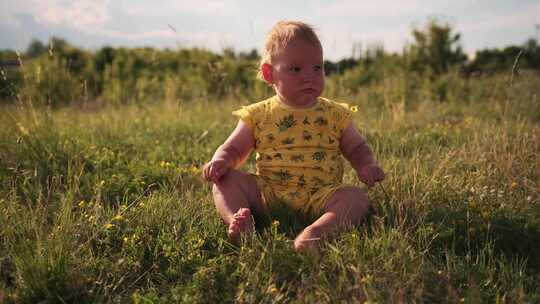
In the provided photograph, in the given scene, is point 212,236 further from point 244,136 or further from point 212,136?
point 212,136

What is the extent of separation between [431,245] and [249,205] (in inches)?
37.7

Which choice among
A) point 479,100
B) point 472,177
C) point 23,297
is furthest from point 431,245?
point 479,100

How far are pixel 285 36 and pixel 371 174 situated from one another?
87 centimetres

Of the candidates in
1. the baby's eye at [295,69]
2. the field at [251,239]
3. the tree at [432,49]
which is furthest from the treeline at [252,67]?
the baby's eye at [295,69]

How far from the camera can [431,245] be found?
2.27m

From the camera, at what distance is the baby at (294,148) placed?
2.47 m

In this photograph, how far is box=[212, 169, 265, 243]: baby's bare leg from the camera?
2418 mm

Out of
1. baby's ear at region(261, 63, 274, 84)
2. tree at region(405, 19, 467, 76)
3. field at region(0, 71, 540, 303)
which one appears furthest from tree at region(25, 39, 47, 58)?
tree at region(405, 19, 467, 76)

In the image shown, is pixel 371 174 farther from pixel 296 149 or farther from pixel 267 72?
pixel 267 72

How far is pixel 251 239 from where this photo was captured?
2164mm

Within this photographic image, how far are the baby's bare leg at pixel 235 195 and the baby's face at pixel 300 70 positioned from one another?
1.78ft

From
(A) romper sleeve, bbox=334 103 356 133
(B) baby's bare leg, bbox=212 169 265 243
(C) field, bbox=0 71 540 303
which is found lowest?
(C) field, bbox=0 71 540 303

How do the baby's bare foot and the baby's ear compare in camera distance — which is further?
the baby's ear

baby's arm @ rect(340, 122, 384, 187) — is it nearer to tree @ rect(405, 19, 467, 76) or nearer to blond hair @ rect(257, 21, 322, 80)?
blond hair @ rect(257, 21, 322, 80)
